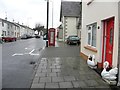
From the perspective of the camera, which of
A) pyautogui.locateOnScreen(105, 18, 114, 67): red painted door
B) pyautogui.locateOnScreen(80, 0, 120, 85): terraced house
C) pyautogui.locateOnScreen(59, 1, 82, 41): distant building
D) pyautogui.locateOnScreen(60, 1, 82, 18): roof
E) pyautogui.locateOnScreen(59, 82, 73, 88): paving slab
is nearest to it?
pyautogui.locateOnScreen(59, 82, 73, 88): paving slab

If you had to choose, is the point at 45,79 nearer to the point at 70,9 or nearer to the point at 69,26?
the point at 69,26

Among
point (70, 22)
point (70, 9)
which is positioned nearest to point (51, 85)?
point (70, 22)

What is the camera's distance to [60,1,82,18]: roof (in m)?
40.0

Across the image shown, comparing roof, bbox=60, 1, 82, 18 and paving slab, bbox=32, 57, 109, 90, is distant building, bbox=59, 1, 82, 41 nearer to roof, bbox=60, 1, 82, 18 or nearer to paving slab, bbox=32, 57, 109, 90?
roof, bbox=60, 1, 82, 18

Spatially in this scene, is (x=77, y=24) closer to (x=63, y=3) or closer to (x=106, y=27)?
(x=63, y=3)

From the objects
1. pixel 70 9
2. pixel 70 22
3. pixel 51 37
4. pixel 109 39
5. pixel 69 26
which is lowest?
pixel 109 39

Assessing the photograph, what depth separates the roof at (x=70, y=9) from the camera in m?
40.0

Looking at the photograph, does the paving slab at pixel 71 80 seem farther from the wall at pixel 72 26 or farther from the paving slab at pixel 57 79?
the wall at pixel 72 26

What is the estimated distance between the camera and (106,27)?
28.2ft

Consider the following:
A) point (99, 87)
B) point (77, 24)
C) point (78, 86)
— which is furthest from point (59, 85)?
point (77, 24)

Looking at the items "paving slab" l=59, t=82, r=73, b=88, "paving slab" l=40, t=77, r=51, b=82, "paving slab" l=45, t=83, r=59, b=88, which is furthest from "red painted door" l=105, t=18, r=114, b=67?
"paving slab" l=45, t=83, r=59, b=88

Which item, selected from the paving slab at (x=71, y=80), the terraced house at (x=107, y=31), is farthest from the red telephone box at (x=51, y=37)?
the paving slab at (x=71, y=80)

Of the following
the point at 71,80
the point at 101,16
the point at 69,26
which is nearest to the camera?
the point at 71,80

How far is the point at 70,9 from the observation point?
135 ft
